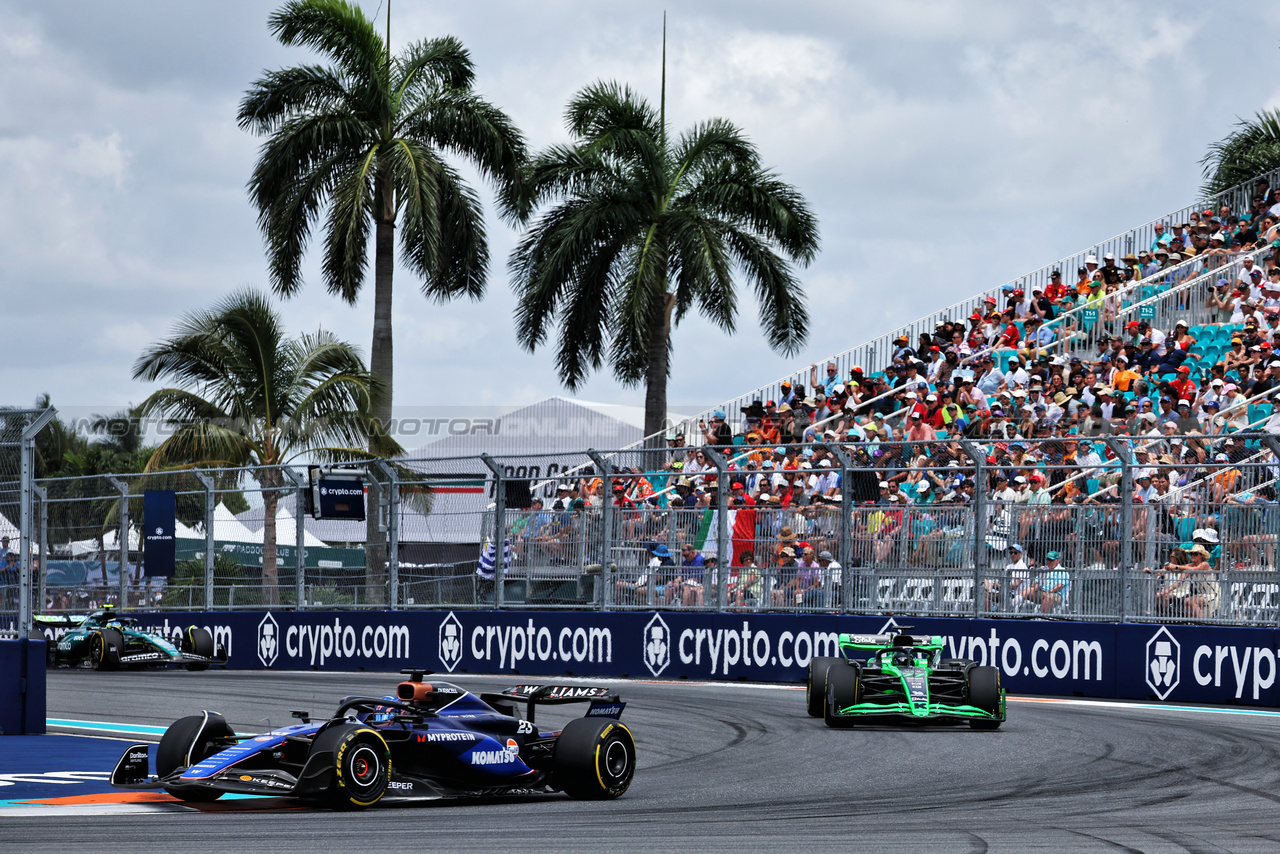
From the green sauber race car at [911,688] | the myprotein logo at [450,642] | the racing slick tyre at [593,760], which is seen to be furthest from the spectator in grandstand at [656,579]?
the racing slick tyre at [593,760]

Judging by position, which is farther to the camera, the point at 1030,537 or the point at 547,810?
the point at 1030,537

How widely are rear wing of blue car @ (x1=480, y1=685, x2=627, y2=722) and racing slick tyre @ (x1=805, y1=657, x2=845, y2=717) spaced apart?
16.4ft

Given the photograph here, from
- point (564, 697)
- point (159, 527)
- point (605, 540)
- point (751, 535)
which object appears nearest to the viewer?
point (564, 697)

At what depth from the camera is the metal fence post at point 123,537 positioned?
2444cm

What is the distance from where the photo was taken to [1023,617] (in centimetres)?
1794

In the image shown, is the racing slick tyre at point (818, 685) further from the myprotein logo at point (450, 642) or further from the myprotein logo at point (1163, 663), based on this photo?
the myprotein logo at point (450, 642)

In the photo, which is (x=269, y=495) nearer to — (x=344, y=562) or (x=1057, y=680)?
(x=344, y=562)

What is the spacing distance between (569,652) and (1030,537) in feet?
21.3

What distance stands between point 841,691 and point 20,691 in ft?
→ 22.6

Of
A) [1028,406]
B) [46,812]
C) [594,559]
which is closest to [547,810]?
[46,812]

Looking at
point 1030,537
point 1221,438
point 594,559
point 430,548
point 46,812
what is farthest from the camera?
point 430,548

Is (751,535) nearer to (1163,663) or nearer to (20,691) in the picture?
(1163,663)

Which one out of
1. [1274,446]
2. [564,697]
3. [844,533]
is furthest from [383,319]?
[564,697]

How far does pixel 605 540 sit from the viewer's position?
20.8m
